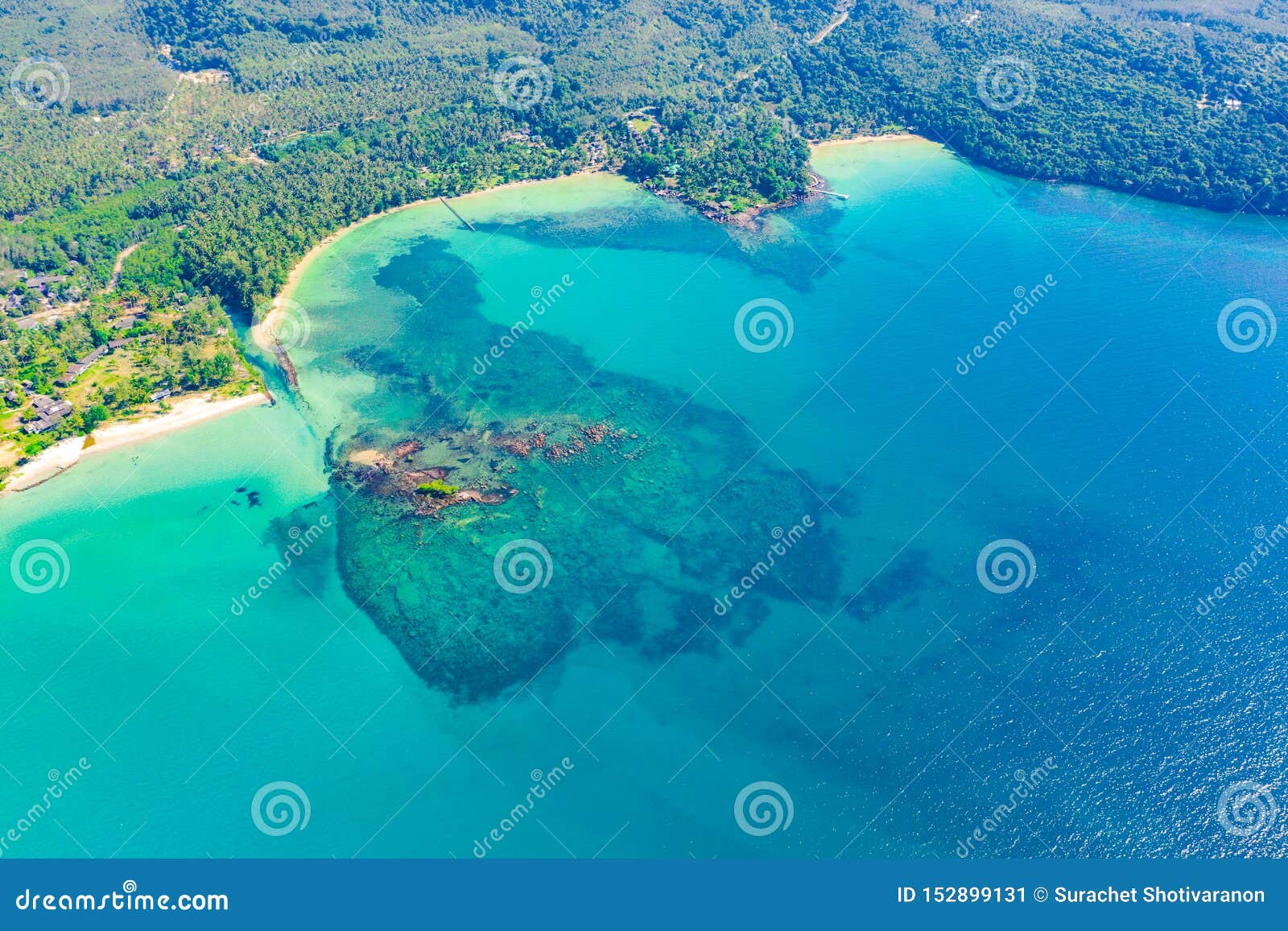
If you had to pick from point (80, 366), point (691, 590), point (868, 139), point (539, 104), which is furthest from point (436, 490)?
point (868, 139)

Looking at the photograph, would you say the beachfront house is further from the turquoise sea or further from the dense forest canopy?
the turquoise sea

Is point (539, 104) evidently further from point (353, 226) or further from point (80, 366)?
point (80, 366)

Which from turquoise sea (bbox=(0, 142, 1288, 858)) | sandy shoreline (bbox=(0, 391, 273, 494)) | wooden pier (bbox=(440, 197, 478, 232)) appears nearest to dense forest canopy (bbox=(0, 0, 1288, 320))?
wooden pier (bbox=(440, 197, 478, 232))

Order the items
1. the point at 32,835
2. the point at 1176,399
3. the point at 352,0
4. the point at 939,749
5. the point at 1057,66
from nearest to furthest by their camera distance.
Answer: the point at 32,835 < the point at 939,749 < the point at 1176,399 < the point at 1057,66 < the point at 352,0

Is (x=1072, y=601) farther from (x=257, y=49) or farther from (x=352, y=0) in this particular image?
(x=352, y=0)

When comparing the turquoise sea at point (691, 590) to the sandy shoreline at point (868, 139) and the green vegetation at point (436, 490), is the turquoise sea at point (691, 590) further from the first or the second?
the sandy shoreline at point (868, 139)

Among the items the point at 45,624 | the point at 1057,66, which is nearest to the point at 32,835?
the point at 45,624

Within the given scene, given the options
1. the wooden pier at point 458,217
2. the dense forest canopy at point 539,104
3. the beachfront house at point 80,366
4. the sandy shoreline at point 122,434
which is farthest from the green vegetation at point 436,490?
the wooden pier at point 458,217
